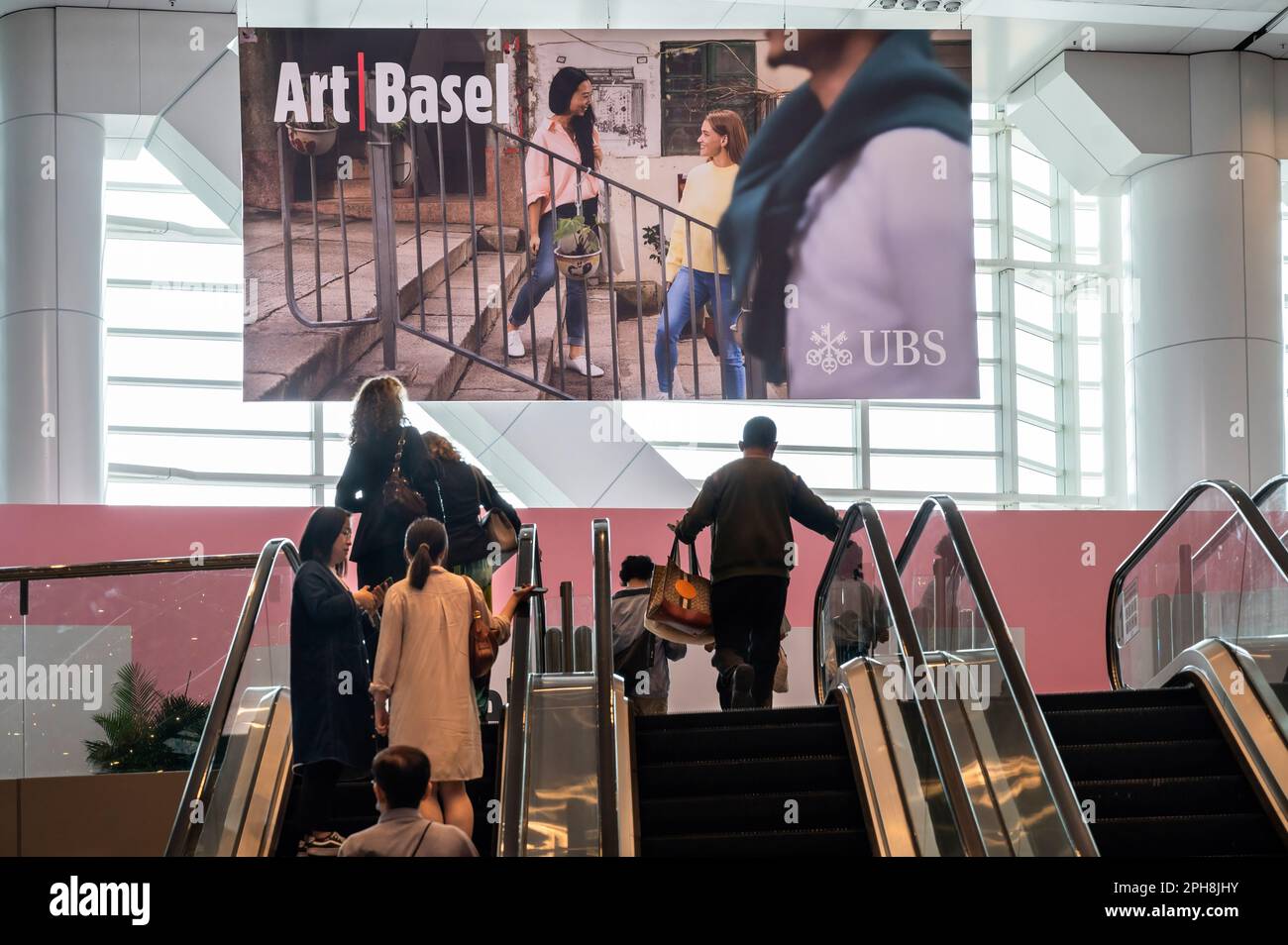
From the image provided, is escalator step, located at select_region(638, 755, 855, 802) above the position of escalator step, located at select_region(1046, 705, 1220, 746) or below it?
below

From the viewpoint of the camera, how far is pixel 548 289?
11.3 metres

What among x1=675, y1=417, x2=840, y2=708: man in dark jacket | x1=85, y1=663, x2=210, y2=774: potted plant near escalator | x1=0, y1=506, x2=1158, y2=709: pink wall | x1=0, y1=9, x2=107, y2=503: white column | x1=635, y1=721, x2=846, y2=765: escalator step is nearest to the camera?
x1=635, y1=721, x2=846, y2=765: escalator step

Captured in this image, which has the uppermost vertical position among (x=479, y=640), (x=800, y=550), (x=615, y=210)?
(x=615, y=210)

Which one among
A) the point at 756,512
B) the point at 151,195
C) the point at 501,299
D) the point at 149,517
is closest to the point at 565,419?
the point at 501,299

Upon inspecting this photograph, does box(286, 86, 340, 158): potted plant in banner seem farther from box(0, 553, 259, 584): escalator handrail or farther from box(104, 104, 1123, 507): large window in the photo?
box(0, 553, 259, 584): escalator handrail

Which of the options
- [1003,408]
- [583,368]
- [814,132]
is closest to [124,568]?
[583,368]

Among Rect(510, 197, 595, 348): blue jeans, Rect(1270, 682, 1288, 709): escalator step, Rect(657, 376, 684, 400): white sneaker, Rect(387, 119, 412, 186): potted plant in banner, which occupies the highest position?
Rect(387, 119, 412, 186): potted plant in banner

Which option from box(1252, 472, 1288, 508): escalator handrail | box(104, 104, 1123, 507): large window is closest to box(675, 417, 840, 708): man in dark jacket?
box(1252, 472, 1288, 508): escalator handrail

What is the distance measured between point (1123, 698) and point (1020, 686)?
1214 millimetres

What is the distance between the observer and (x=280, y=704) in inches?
267

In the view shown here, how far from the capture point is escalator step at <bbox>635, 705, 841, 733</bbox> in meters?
6.73

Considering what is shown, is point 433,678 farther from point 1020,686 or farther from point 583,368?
point 583,368

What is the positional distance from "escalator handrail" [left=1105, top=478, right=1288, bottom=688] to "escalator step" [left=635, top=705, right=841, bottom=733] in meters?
1.93

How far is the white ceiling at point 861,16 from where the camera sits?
12289mm
